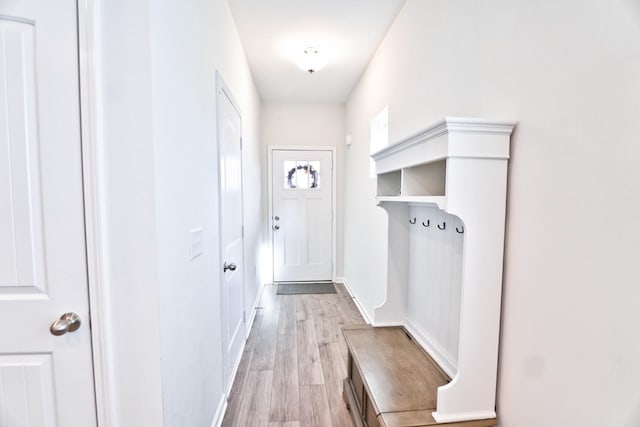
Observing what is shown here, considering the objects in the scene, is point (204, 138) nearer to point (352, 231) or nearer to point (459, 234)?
point (459, 234)

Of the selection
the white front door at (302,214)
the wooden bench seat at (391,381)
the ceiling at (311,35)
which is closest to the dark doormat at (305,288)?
the white front door at (302,214)

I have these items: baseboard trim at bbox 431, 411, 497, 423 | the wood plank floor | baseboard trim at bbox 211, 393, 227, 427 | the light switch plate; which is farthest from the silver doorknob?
baseboard trim at bbox 431, 411, 497, 423

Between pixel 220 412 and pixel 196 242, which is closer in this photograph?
pixel 196 242

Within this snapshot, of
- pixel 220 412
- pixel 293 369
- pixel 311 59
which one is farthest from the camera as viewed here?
pixel 311 59

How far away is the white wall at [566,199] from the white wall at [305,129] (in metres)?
2.99

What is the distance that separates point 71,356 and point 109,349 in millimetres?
134

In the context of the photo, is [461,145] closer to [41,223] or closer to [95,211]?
[95,211]

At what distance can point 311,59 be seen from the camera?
8.86ft

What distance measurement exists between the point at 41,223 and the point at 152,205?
0.36 meters

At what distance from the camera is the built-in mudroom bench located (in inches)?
37.1

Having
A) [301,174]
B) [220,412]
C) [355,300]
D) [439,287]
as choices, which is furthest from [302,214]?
[439,287]

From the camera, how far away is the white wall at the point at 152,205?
88 centimetres

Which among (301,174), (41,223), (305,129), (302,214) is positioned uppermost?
(305,129)

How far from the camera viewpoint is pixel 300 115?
13.5 feet
